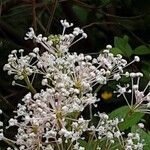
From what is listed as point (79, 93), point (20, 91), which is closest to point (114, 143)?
point (79, 93)

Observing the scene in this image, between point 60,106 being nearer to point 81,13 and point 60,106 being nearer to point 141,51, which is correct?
point 141,51

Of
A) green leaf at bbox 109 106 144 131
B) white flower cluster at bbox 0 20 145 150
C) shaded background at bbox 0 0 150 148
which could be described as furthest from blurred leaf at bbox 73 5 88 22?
white flower cluster at bbox 0 20 145 150

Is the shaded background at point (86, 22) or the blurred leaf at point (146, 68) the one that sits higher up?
the shaded background at point (86, 22)

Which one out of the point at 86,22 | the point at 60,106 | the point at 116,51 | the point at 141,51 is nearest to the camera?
the point at 60,106

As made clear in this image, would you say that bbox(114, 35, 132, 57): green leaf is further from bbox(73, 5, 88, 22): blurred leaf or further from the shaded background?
bbox(73, 5, 88, 22): blurred leaf

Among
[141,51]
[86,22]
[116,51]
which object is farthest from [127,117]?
[86,22]

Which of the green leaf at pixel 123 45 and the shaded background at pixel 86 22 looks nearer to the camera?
the green leaf at pixel 123 45

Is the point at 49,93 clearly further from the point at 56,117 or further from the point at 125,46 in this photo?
the point at 125,46

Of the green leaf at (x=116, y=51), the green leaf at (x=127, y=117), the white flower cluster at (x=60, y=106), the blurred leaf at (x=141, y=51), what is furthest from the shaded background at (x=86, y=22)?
the white flower cluster at (x=60, y=106)

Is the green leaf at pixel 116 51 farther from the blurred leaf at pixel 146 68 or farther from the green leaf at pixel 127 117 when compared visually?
the green leaf at pixel 127 117
